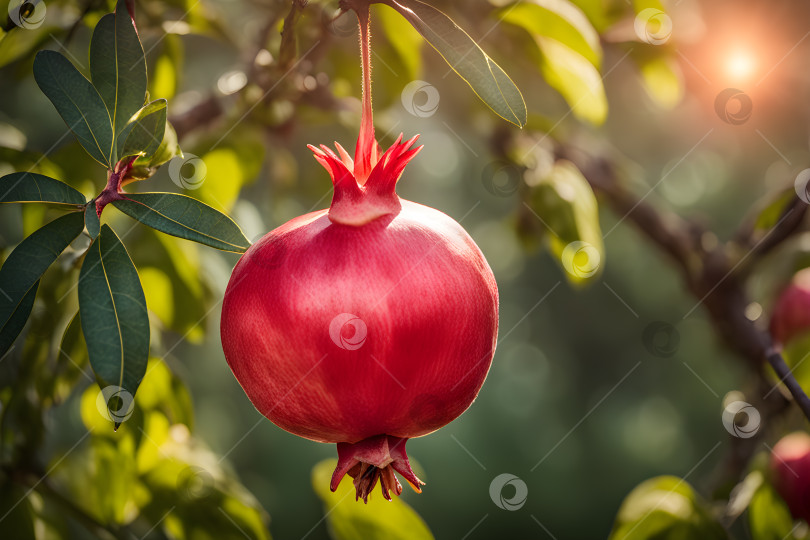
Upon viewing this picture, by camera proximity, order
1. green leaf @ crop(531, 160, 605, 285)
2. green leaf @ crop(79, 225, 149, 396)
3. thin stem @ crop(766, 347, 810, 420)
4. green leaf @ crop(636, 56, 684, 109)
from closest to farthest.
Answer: green leaf @ crop(79, 225, 149, 396)
thin stem @ crop(766, 347, 810, 420)
green leaf @ crop(531, 160, 605, 285)
green leaf @ crop(636, 56, 684, 109)

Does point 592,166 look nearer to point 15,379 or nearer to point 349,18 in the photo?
point 349,18

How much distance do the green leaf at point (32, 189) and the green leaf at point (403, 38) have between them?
16.8 inches

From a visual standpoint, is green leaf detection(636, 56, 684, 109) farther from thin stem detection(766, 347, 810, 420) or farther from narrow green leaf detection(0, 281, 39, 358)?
narrow green leaf detection(0, 281, 39, 358)

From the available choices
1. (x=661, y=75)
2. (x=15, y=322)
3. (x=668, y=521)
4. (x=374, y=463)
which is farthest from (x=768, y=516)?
(x=15, y=322)

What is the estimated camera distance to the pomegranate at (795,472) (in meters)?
0.76

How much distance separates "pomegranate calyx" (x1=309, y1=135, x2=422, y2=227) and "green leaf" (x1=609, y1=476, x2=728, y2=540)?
428mm

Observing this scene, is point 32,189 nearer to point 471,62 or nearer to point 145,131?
point 145,131

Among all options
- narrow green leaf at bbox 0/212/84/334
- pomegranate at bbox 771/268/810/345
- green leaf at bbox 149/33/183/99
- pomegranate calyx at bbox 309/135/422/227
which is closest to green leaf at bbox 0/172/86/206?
narrow green leaf at bbox 0/212/84/334

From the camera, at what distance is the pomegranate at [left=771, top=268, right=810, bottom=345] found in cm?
90

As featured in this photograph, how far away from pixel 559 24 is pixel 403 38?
188 millimetres

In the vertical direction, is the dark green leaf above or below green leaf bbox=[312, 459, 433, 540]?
above

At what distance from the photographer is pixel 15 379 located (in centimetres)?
70

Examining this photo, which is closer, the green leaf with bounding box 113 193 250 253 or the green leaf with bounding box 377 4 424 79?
the green leaf with bounding box 113 193 250 253

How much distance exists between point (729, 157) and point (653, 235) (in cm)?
323
